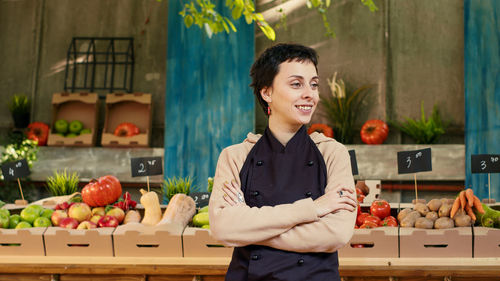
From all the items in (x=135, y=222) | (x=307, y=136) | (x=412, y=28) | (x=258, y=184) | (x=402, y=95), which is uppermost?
(x=412, y=28)

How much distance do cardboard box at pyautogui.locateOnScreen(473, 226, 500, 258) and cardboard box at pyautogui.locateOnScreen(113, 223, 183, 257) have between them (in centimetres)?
119

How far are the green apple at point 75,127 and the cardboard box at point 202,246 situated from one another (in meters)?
3.34

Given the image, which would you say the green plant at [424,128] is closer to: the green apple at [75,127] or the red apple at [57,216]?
the green apple at [75,127]

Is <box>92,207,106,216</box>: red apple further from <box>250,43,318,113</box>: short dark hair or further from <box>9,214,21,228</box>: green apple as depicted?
<box>250,43,318,113</box>: short dark hair

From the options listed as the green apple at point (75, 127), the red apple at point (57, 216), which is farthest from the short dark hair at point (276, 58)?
the green apple at point (75, 127)

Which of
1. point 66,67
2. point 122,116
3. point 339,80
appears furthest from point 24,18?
point 339,80

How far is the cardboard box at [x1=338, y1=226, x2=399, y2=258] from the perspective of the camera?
206 cm

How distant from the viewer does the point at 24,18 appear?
5.64 meters

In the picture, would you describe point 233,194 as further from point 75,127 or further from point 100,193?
point 75,127

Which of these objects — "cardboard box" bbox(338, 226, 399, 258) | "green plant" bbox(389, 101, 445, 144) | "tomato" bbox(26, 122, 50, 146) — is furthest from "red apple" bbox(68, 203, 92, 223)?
"green plant" bbox(389, 101, 445, 144)

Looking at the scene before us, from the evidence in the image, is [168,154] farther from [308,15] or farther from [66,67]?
[308,15]

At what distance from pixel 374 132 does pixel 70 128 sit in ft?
9.73

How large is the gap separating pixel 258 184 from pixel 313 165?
0.48 ft

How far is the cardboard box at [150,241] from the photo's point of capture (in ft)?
6.95
